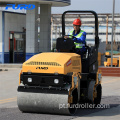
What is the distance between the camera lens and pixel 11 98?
45.6 ft

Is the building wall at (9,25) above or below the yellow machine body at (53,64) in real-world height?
above

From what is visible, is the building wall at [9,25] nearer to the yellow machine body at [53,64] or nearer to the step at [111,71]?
the step at [111,71]

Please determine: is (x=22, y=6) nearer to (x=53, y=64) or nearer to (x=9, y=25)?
(x=9, y=25)

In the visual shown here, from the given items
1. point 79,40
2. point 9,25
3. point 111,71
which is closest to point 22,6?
point 9,25

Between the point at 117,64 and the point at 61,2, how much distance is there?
7016 millimetres

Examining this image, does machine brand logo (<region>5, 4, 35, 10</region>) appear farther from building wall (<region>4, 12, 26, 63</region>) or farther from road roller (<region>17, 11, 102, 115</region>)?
road roller (<region>17, 11, 102, 115</region>)

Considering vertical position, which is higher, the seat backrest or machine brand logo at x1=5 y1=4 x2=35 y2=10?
A: machine brand logo at x1=5 y1=4 x2=35 y2=10

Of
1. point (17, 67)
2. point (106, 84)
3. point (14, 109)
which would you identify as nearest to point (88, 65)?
point (14, 109)

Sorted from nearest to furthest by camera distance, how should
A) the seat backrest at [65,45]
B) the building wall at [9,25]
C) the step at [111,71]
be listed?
the seat backrest at [65,45], the step at [111,71], the building wall at [9,25]

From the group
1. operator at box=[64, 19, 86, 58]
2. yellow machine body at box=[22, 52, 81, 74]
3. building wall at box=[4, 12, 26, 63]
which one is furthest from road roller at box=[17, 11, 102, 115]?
building wall at box=[4, 12, 26, 63]

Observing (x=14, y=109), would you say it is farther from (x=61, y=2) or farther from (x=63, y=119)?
(x=61, y=2)

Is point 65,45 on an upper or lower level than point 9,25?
lower

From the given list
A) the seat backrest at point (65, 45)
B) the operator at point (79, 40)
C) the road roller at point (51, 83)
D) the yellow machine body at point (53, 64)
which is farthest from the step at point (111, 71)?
the yellow machine body at point (53, 64)

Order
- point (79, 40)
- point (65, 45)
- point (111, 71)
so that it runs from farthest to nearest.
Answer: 1. point (111, 71)
2. point (79, 40)
3. point (65, 45)
